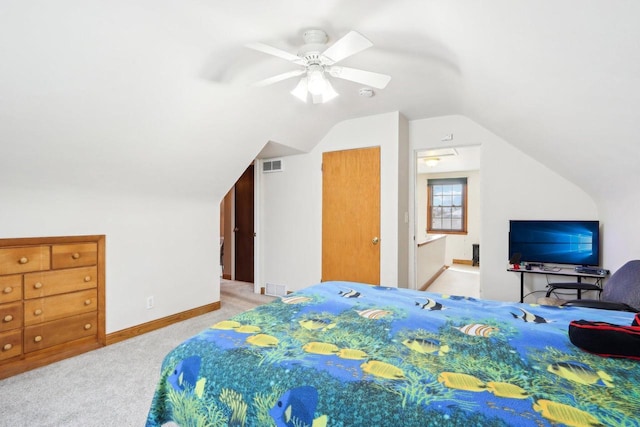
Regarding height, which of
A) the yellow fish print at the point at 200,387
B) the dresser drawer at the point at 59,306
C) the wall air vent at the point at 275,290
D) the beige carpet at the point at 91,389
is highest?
the yellow fish print at the point at 200,387

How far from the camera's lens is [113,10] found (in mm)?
1688

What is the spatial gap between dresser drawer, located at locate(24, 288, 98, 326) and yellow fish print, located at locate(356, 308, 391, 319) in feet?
8.52

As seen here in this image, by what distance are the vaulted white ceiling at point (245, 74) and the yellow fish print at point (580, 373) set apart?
48.9 inches

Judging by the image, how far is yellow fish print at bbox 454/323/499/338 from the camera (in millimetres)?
1404

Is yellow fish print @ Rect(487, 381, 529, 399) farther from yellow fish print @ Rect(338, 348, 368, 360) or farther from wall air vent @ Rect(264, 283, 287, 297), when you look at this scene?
wall air vent @ Rect(264, 283, 287, 297)

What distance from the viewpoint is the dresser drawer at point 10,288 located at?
238cm

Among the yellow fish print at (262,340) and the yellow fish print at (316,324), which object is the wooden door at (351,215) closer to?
the yellow fish print at (316,324)

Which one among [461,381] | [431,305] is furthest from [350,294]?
[461,381]

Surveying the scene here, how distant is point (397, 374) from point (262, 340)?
59 centimetres

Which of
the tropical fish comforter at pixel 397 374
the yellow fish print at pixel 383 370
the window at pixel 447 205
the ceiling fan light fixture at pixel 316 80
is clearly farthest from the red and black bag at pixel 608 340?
the window at pixel 447 205

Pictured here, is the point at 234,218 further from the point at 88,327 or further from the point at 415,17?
the point at 415,17

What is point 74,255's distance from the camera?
9.08 ft

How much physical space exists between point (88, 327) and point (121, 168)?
149cm

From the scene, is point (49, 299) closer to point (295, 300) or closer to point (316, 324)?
point (295, 300)
